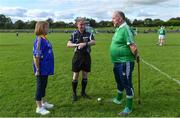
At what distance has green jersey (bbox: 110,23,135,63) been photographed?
726 cm

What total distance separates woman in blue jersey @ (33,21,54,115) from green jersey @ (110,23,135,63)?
1444 millimetres

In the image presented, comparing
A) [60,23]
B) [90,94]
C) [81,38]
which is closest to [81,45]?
[81,38]

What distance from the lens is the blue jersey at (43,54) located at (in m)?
7.28

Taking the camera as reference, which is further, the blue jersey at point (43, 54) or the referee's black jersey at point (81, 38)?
the referee's black jersey at point (81, 38)

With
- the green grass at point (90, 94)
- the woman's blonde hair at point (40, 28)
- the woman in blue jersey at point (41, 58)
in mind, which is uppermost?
the woman's blonde hair at point (40, 28)

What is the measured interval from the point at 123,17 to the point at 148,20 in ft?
437

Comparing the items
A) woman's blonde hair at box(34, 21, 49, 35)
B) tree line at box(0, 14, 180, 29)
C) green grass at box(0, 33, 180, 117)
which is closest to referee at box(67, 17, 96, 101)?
green grass at box(0, 33, 180, 117)

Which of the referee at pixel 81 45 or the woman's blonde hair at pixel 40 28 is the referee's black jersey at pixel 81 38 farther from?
the woman's blonde hair at pixel 40 28

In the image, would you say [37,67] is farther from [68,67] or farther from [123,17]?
[68,67]

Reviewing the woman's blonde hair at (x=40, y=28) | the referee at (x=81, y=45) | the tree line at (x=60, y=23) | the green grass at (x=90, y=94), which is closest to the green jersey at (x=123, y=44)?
the referee at (x=81, y=45)

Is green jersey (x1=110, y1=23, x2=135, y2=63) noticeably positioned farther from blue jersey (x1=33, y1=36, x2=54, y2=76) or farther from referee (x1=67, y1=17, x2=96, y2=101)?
blue jersey (x1=33, y1=36, x2=54, y2=76)

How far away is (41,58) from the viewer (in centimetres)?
737

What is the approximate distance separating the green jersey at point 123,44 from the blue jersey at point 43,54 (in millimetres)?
1433

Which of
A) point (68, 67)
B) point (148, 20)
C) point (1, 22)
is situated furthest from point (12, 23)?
point (68, 67)
